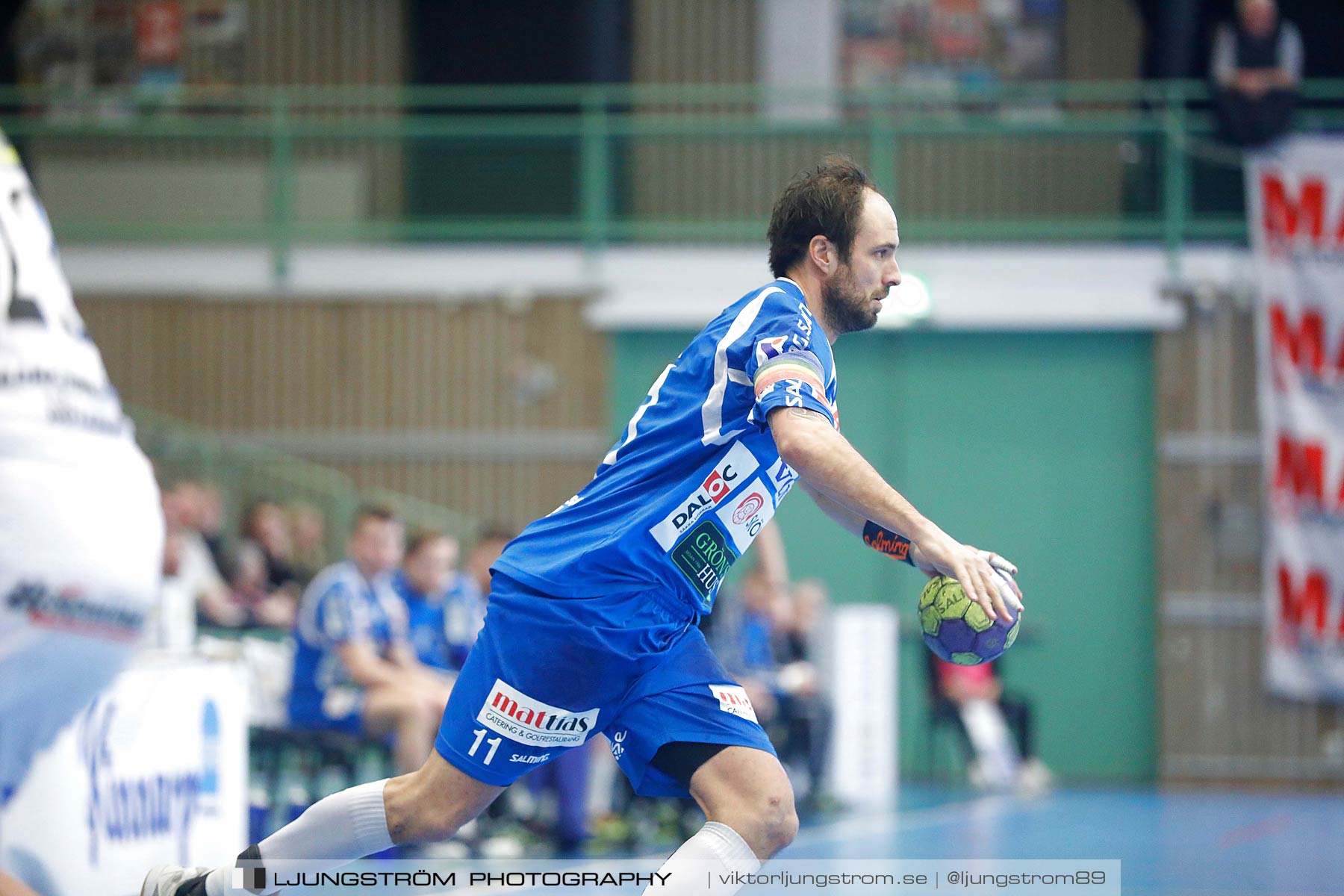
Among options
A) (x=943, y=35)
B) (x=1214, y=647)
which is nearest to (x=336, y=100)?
(x=943, y=35)

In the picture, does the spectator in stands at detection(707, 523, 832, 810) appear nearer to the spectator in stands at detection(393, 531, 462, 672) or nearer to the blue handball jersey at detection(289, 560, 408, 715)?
the spectator in stands at detection(393, 531, 462, 672)

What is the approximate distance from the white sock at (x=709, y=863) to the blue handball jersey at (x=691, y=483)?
1.94ft

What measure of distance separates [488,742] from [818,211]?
1.56 m

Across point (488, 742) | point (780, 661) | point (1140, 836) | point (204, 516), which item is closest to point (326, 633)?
point (204, 516)

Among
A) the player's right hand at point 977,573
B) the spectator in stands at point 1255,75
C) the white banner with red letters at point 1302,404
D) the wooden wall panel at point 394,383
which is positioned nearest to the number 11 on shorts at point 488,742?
the player's right hand at point 977,573

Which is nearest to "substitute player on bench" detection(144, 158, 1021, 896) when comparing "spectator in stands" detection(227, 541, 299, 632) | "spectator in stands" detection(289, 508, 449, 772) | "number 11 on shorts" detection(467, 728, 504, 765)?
"number 11 on shorts" detection(467, 728, 504, 765)

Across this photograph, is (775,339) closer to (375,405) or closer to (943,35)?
(375,405)

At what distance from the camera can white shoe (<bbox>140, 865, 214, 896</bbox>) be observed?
156 inches

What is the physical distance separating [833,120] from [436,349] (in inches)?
175

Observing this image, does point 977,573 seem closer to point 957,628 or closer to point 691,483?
point 957,628

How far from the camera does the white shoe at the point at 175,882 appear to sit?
13.0ft

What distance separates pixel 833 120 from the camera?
15.1 metres

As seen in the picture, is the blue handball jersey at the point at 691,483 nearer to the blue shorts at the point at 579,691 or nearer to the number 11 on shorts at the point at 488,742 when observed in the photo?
the blue shorts at the point at 579,691

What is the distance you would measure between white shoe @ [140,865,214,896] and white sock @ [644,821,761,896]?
125 centimetres
